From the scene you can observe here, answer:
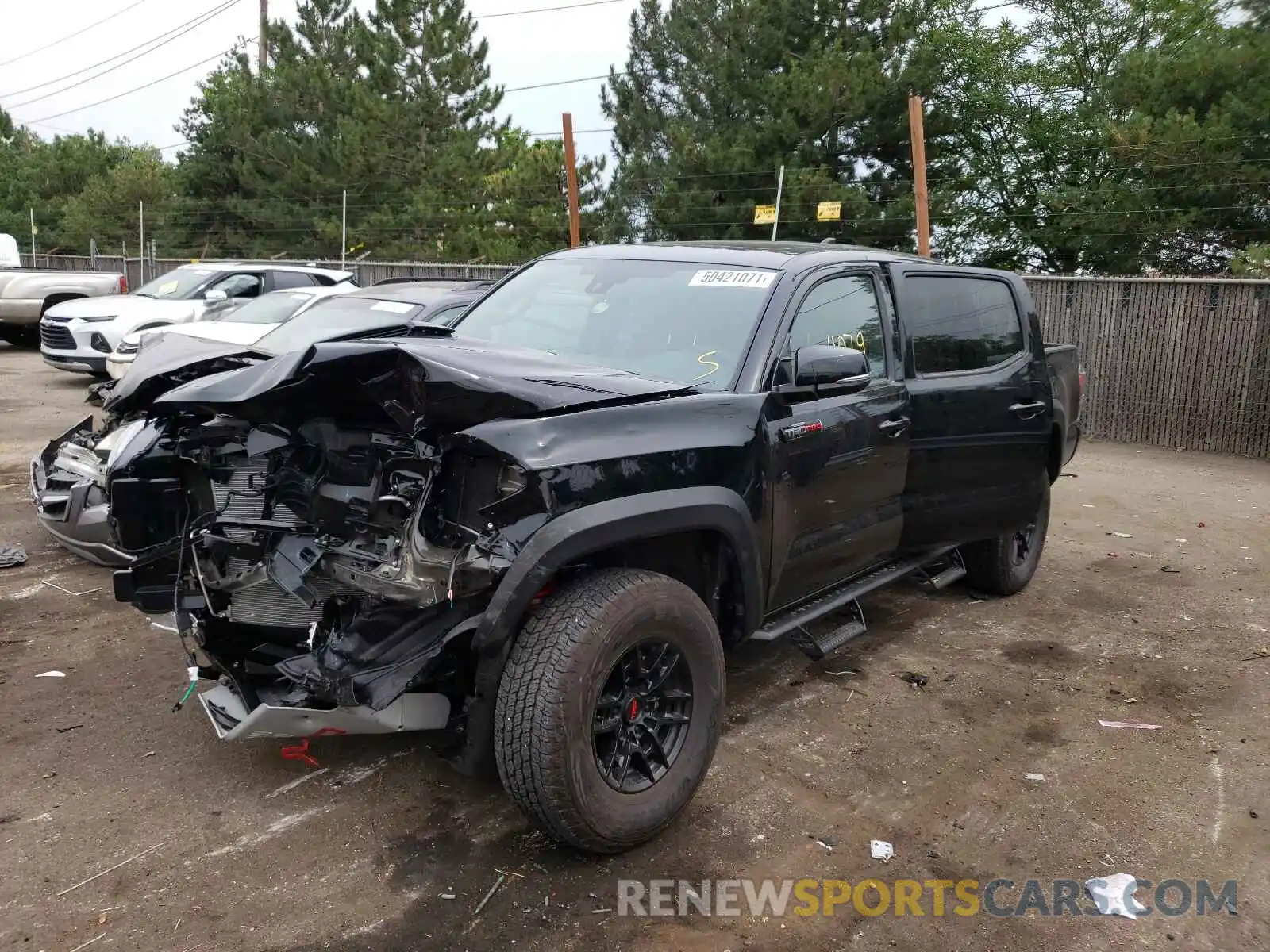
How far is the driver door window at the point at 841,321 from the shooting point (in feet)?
13.3

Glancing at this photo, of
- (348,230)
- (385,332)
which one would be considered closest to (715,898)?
(385,332)

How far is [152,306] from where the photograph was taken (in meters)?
13.3

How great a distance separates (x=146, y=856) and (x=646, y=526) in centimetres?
185

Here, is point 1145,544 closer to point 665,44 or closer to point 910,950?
point 910,950

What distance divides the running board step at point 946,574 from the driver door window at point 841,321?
4.51 feet

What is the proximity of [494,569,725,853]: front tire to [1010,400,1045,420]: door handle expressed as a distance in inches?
105

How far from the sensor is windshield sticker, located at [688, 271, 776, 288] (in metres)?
4.11

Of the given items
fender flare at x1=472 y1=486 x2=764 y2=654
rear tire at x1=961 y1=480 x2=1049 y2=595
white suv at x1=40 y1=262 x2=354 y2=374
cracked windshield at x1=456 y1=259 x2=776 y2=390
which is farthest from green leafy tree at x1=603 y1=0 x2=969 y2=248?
fender flare at x1=472 y1=486 x2=764 y2=654

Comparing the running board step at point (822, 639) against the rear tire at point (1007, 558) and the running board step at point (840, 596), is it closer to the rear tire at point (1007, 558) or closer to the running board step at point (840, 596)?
the running board step at point (840, 596)

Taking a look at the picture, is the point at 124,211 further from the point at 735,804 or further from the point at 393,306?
the point at 735,804

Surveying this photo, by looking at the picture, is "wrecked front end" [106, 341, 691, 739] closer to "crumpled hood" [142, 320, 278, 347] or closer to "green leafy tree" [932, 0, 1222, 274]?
"crumpled hood" [142, 320, 278, 347]

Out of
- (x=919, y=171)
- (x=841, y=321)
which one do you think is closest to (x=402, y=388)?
(x=841, y=321)

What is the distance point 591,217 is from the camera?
75.1 feet

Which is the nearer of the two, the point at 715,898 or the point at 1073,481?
the point at 715,898
